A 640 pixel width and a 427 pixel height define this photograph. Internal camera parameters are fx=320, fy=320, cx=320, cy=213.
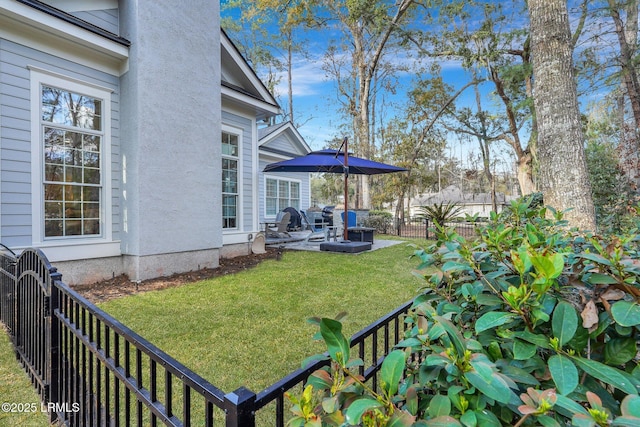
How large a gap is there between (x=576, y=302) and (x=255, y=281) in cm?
505

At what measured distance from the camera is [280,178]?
1350 cm

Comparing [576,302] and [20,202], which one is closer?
[576,302]

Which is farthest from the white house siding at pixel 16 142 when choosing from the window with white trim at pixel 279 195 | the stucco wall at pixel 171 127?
the window with white trim at pixel 279 195

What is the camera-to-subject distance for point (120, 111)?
5676mm

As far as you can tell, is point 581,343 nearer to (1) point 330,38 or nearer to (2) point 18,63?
(2) point 18,63

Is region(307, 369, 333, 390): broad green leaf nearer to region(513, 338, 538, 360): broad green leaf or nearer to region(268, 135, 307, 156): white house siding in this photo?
region(513, 338, 538, 360): broad green leaf

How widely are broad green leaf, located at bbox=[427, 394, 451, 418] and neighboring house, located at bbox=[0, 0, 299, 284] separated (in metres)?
5.67

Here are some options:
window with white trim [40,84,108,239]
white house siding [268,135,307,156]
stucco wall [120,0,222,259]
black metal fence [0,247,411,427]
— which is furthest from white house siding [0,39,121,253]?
white house siding [268,135,307,156]

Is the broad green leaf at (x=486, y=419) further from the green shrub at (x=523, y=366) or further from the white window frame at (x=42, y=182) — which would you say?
the white window frame at (x=42, y=182)

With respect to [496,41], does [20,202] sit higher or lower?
lower

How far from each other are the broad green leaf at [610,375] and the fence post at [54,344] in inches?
107

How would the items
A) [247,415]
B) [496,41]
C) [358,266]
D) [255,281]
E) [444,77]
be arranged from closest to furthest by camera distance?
1. [247,415]
2. [255,281]
3. [358,266]
4. [496,41]
5. [444,77]

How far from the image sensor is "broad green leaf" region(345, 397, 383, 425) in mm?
626

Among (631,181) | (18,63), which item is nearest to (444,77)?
(631,181)
